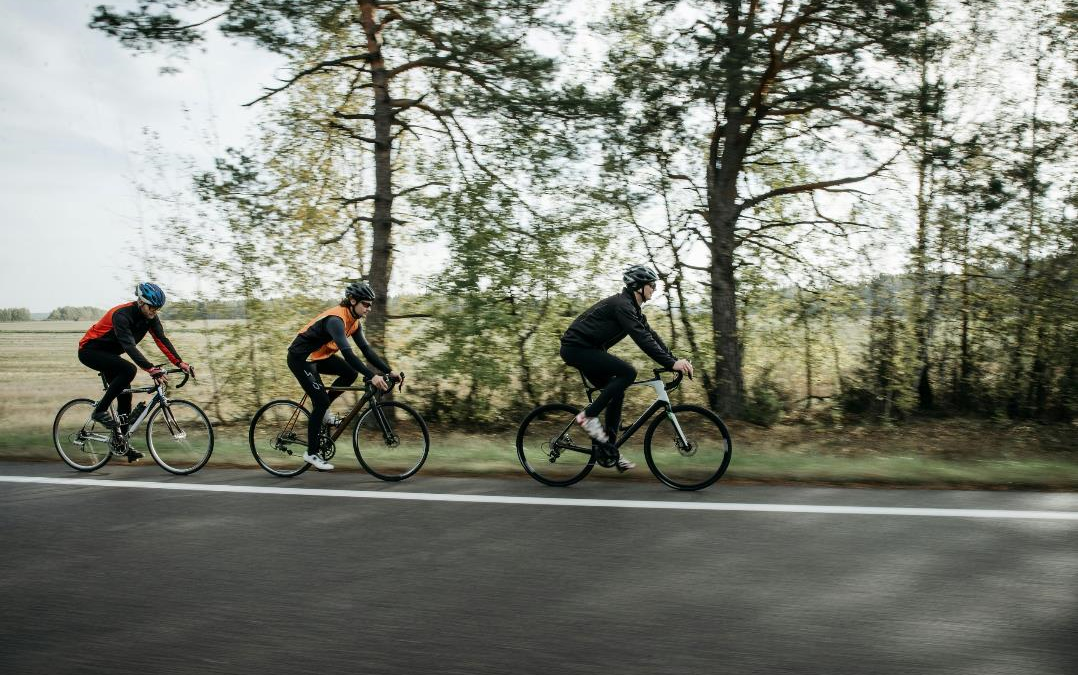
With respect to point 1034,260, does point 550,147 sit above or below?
above

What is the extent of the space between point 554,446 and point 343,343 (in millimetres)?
2221

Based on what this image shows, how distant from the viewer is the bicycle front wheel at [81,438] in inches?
314

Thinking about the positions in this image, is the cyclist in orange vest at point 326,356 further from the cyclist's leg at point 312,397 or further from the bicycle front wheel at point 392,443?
the bicycle front wheel at point 392,443

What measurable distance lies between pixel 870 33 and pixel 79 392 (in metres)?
15.9

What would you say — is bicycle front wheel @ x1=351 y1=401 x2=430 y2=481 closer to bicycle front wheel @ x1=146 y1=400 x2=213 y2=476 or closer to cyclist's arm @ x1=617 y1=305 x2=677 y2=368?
bicycle front wheel @ x1=146 y1=400 x2=213 y2=476

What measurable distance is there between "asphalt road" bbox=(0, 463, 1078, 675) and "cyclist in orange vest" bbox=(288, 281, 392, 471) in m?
1.34

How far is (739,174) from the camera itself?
1241 centimetres

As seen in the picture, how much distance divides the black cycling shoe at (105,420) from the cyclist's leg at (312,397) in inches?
86.4

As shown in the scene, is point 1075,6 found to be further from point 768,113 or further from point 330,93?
point 330,93

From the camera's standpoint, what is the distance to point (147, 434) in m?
7.82

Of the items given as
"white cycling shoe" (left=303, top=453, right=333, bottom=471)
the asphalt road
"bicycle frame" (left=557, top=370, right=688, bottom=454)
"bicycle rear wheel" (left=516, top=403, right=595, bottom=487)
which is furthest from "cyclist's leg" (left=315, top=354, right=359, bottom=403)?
"bicycle frame" (left=557, top=370, right=688, bottom=454)

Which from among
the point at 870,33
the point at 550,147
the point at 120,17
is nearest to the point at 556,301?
the point at 550,147

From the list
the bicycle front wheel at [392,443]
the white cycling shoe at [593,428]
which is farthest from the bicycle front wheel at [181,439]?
the white cycling shoe at [593,428]

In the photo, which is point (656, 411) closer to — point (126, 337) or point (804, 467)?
point (804, 467)
